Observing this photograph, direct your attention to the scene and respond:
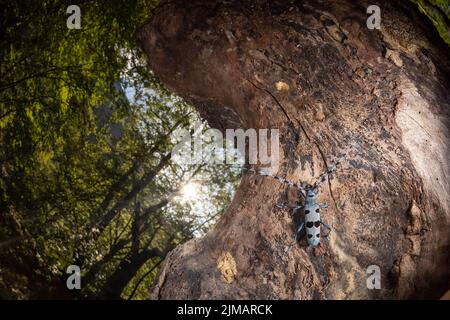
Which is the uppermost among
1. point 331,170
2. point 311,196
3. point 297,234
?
point 331,170

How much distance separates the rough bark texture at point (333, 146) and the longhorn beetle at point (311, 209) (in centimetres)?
3

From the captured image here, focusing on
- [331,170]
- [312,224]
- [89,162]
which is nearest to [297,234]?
[312,224]

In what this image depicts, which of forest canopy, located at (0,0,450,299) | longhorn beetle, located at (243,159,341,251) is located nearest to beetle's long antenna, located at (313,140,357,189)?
longhorn beetle, located at (243,159,341,251)

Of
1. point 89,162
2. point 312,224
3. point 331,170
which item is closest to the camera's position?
point 312,224

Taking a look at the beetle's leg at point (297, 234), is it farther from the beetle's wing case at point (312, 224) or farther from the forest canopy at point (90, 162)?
the forest canopy at point (90, 162)

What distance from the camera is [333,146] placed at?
158cm

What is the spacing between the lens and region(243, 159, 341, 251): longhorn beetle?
141 centimetres

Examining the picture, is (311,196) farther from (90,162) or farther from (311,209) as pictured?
(90,162)

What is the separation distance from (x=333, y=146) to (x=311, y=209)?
0.99 feet

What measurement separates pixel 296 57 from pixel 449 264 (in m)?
1.10

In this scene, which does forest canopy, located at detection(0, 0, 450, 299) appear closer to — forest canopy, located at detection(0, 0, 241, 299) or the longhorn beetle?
forest canopy, located at detection(0, 0, 241, 299)

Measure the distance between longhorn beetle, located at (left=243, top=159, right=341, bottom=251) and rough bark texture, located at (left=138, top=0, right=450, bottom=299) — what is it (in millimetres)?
29

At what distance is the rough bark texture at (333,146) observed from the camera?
1.44 m

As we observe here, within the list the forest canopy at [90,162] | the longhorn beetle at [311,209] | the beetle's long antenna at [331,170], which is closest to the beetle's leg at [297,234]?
the longhorn beetle at [311,209]
